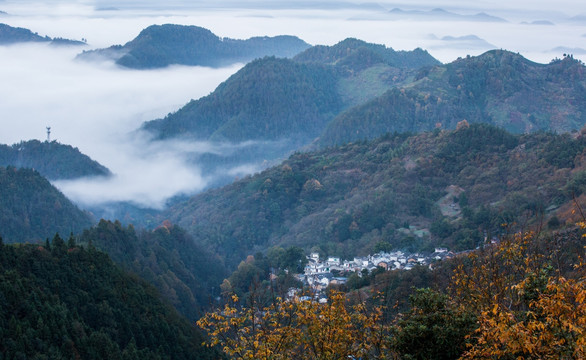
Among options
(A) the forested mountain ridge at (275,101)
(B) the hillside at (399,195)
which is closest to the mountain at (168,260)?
(B) the hillside at (399,195)

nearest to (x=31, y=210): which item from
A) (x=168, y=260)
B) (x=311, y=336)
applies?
(x=168, y=260)

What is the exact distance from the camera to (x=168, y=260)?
63.2 meters

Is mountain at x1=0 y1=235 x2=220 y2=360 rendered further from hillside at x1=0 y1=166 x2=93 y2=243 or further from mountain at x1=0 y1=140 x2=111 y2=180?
mountain at x1=0 y1=140 x2=111 y2=180

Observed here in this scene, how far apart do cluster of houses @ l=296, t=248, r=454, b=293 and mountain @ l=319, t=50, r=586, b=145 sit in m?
82.2

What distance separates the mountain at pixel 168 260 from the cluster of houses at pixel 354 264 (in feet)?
31.6

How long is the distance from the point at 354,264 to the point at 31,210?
140ft

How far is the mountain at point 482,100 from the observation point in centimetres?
14050

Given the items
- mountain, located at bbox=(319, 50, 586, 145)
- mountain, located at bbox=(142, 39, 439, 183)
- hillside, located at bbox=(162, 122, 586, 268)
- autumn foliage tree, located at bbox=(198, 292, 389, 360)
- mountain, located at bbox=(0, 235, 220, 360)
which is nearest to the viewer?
autumn foliage tree, located at bbox=(198, 292, 389, 360)

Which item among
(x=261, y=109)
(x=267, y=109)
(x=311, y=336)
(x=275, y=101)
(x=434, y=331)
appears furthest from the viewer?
(x=267, y=109)

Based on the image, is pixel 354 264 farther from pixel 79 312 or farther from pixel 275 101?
pixel 275 101

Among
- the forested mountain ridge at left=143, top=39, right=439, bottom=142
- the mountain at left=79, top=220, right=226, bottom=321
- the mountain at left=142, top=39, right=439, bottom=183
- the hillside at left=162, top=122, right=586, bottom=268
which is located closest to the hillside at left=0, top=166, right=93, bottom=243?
the mountain at left=79, top=220, right=226, bottom=321

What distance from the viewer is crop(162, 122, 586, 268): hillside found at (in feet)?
194

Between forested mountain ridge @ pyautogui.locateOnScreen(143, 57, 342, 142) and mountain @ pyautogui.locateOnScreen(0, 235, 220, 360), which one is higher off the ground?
mountain @ pyautogui.locateOnScreen(0, 235, 220, 360)

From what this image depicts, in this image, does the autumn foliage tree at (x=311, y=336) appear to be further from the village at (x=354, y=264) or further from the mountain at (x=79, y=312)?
the village at (x=354, y=264)
